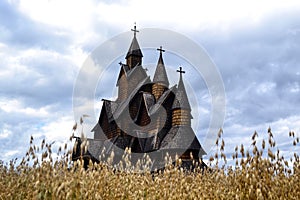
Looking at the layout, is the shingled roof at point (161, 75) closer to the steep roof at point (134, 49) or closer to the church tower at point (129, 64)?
the church tower at point (129, 64)

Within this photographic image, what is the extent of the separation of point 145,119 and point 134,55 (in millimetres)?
10457

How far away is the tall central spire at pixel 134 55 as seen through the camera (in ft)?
124

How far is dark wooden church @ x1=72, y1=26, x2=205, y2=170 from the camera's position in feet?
84.4

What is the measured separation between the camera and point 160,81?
3266 cm

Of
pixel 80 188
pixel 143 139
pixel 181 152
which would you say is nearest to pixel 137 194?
pixel 80 188

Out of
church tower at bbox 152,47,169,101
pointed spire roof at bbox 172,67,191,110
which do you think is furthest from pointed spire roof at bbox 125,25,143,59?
pointed spire roof at bbox 172,67,191,110

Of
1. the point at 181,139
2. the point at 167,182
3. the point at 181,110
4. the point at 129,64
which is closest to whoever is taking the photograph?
the point at 167,182

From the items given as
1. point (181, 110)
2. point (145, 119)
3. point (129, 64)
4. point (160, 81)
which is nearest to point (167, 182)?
point (181, 110)

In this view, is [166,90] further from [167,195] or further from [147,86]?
[167,195]

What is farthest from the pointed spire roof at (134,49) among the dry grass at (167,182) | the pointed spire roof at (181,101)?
the dry grass at (167,182)

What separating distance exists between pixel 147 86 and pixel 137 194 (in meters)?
29.8

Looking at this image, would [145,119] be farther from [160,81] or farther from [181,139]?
[181,139]

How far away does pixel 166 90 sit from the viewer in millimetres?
32188

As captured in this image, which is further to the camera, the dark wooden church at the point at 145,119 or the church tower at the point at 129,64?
the church tower at the point at 129,64
